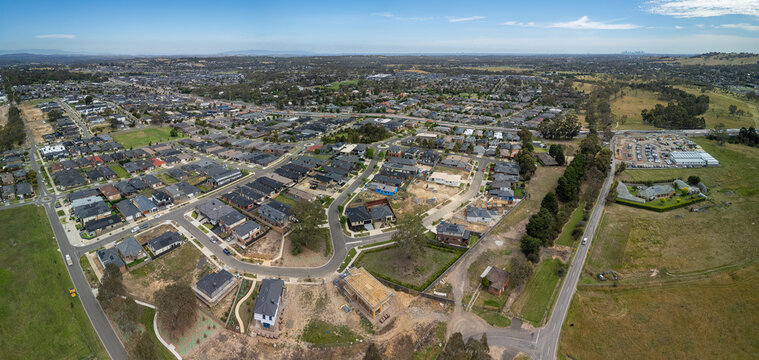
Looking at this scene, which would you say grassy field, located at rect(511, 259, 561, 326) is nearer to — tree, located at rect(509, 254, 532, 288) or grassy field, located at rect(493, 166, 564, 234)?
tree, located at rect(509, 254, 532, 288)

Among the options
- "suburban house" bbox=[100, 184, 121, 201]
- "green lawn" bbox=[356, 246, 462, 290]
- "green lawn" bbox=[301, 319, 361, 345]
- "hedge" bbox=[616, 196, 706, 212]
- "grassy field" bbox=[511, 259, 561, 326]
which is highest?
"suburban house" bbox=[100, 184, 121, 201]

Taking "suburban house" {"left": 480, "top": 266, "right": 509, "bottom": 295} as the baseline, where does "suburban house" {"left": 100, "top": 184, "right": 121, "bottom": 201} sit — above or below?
above

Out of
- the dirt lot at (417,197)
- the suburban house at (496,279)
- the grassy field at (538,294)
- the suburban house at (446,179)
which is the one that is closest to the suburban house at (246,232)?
the dirt lot at (417,197)

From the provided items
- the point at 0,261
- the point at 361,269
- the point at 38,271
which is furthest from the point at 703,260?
the point at 0,261

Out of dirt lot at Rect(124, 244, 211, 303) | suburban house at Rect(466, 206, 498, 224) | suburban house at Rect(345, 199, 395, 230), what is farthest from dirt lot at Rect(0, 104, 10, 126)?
suburban house at Rect(466, 206, 498, 224)

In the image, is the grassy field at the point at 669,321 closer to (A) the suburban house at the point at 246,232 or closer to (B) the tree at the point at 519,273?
(B) the tree at the point at 519,273

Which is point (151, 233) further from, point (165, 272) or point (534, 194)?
point (534, 194)
